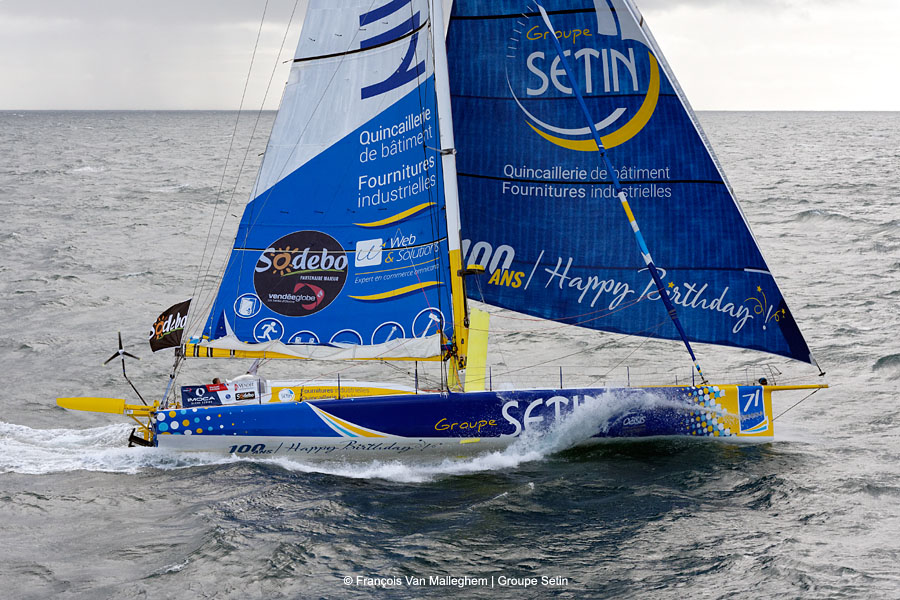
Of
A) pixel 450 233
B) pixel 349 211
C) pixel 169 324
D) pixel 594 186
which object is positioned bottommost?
pixel 169 324

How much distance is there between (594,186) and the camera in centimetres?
1418

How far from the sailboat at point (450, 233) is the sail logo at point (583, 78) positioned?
2cm

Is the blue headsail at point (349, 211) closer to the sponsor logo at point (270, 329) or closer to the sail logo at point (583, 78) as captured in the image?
the sponsor logo at point (270, 329)

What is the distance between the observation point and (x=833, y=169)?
5972 cm

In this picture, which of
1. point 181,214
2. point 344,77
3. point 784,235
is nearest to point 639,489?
point 344,77

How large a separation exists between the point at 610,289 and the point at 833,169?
5105 centimetres

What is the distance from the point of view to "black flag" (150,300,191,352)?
46.2 ft

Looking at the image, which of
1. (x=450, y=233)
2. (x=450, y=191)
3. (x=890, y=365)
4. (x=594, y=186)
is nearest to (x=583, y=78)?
(x=594, y=186)

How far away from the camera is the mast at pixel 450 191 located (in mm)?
13320

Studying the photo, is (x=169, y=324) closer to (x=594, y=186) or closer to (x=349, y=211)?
(x=349, y=211)

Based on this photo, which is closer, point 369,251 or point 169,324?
point 369,251

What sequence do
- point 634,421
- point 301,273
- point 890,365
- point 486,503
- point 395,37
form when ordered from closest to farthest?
1. point 486,503
2. point 395,37
3. point 634,421
4. point 301,273
5. point 890,365

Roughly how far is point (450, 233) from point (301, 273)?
2.34 metres

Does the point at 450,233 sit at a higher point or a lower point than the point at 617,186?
lower
